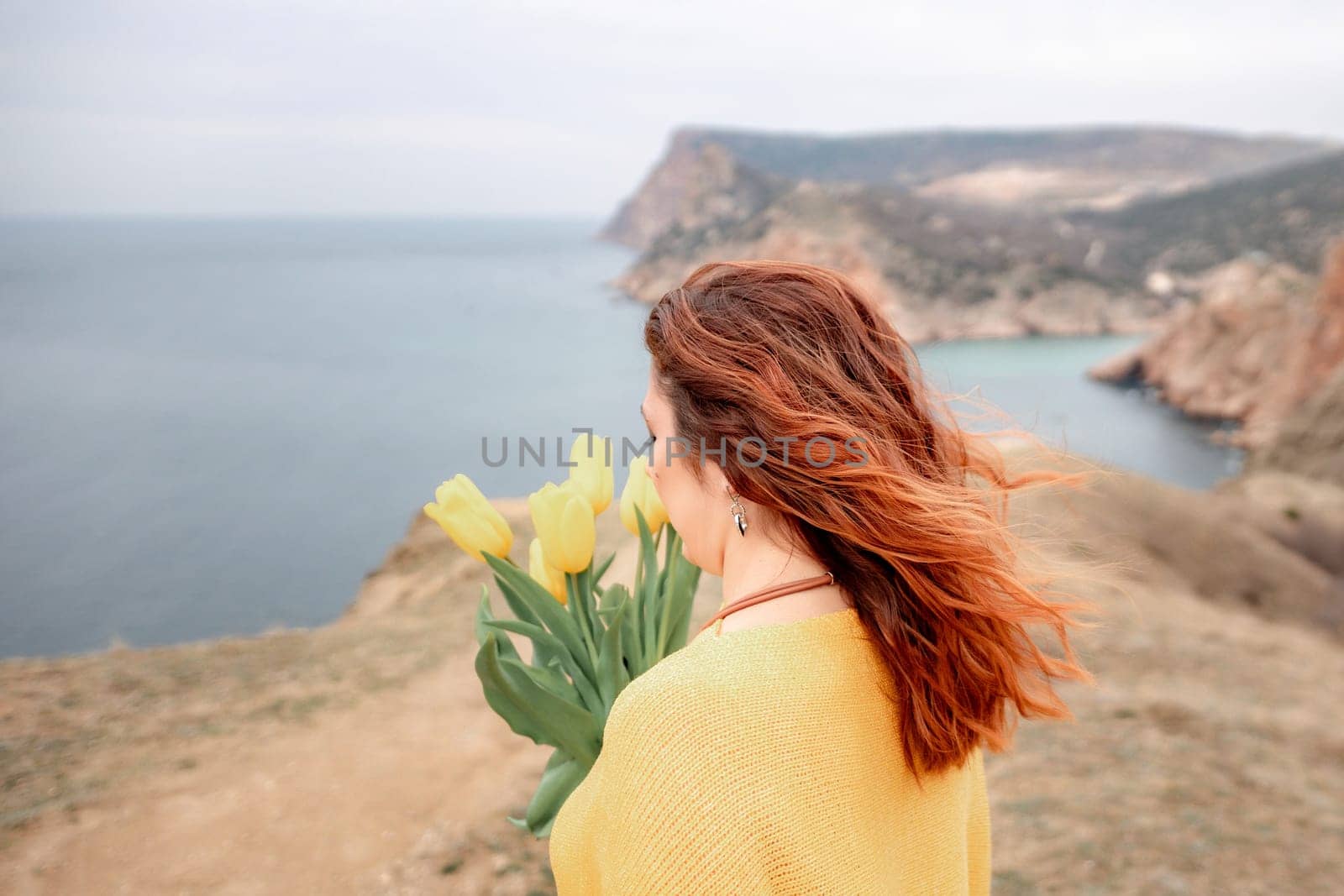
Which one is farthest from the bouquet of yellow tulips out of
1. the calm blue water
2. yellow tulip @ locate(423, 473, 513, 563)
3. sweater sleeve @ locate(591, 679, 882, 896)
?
sweater sleeve @ locate(591, 679, 882, 896)

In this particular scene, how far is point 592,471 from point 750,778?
3.09ft

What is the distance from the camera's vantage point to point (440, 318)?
60500 mm

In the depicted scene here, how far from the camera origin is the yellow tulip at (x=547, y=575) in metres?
1.75

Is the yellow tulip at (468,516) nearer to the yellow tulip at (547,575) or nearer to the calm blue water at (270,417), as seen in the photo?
the yellow tulip at (547,575)

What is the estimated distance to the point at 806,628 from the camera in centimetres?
102

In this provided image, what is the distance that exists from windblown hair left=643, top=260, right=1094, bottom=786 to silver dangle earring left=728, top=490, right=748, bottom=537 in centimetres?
4

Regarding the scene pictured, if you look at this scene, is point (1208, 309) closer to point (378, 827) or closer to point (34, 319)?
point (378, 827)

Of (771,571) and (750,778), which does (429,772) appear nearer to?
(771,571)

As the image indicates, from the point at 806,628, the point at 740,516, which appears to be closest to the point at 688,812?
the point at 806,628

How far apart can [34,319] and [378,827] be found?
2233 inches

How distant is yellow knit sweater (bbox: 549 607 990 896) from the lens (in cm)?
84

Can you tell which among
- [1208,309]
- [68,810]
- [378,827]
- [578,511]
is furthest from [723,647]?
[1208,309]

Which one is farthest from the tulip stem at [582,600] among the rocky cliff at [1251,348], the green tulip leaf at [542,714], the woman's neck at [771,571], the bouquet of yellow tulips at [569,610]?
the rocky cliff at [1251,348]

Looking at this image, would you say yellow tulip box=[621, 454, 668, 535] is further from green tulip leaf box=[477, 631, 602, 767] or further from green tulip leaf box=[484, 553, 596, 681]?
green tulip leaf box=[477, 631, 602, 767]
